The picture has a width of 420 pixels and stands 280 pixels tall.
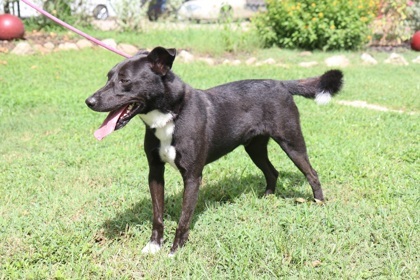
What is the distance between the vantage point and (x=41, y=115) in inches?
281

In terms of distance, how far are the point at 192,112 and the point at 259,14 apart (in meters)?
10.7

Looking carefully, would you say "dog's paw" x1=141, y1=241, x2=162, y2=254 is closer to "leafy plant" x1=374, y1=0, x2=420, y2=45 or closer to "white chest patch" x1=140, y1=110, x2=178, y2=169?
"white chest patch" x1=140, y1=110, x2=178, y2=169

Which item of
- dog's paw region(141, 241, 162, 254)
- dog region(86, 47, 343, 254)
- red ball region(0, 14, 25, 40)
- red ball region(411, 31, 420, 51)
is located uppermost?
dog region(86, 47, 343, 254)

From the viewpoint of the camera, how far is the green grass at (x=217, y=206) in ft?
11.1

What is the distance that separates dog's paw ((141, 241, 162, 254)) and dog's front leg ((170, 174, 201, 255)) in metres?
0.12

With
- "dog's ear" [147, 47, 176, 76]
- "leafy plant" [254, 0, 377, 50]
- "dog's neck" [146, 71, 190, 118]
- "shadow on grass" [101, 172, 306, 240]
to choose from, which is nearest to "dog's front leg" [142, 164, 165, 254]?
"shadow on grass" [101, 172, 306, 240]

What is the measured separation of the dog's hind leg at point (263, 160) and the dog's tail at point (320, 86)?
51cm

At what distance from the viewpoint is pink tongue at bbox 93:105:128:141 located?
3.19m

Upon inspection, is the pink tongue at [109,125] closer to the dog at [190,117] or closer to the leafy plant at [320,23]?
the dog at [190,117]

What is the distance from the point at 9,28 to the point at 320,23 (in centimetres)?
723

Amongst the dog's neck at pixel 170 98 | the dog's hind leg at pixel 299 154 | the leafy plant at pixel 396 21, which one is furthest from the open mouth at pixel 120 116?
the leafy plant at pixel 396 21

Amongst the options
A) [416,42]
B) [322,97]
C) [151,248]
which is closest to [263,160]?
[322,97]

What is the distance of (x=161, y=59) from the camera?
10.8 ft

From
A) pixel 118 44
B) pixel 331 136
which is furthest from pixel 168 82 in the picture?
pixel 118 44
